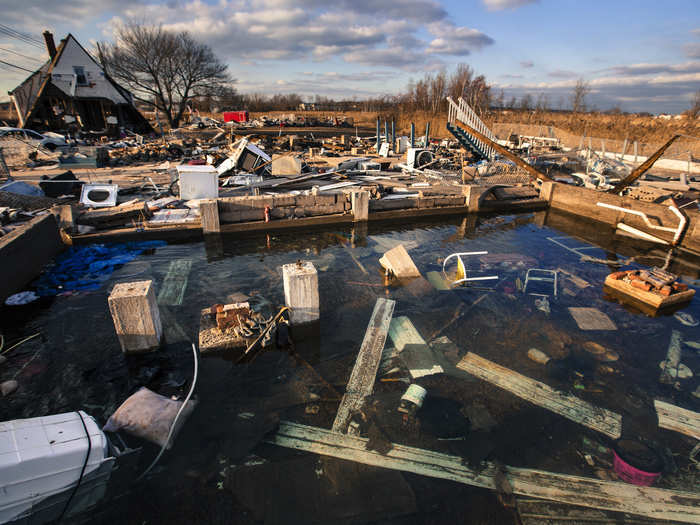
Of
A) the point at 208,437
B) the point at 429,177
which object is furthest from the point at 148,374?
the point at 429,177

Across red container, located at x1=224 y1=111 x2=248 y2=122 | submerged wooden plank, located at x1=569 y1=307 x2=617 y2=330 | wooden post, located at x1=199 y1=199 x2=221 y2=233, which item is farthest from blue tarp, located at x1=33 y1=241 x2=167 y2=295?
red container, located at x1=224 y1=111 x2=248 y2=122

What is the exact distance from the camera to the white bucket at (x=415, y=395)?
5.09 m

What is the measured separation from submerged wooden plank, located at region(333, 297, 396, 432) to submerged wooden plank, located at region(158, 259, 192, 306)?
439 centimetres

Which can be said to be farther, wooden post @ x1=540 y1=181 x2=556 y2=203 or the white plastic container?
wooden post @ x1=540 y1=181 x2=556 y2=203

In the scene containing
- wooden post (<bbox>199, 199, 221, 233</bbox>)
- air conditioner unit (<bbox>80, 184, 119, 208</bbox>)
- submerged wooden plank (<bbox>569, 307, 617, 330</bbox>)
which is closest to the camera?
submerged wooden plank (<bbox>569, 307, 617, 330</bbox>)

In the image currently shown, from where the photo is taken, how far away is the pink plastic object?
13.3ft

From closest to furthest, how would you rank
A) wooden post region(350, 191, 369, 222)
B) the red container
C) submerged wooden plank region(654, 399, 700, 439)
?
submerged wooden plank region(654, 399, 700, 439)
wooden post region(350, 191, 369, 222)
the red container

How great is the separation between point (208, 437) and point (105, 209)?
1058 centimetres

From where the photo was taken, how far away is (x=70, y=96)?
30938mm

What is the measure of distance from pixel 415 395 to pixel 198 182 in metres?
11.8

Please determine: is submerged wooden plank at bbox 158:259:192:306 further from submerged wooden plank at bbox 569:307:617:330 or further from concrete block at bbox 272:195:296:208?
submerged wooden plank at bbox 569:307:617:330

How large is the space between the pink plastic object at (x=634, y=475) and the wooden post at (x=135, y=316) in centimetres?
708

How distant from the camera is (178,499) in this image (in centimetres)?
373

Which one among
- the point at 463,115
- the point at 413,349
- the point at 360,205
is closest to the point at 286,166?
the point at 360,205
